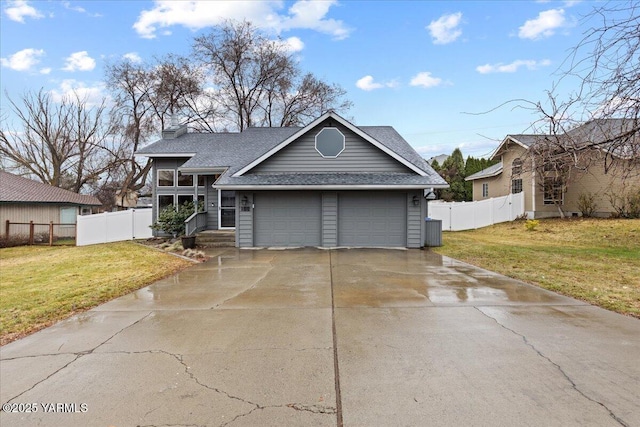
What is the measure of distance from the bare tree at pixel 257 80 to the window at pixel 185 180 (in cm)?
1269

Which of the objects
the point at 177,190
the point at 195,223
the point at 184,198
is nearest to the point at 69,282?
the point at 195,223

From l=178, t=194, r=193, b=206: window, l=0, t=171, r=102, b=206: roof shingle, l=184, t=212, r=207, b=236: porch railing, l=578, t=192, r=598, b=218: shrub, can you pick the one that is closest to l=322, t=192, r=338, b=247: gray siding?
l=184, t=212, r=207, b=236: porch railing

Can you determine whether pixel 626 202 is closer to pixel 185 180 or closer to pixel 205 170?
pixel 205 170

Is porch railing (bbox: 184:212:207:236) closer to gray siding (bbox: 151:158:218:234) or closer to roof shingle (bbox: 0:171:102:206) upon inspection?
gray siding (bbox: 151:158:218:234)

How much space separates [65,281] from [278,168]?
756 cm

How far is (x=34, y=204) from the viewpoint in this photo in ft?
60.5

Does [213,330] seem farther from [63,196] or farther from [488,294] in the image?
[63,196]

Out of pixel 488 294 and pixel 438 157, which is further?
pixel 438 157

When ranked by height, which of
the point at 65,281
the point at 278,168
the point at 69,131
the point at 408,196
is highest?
the point at 69,131

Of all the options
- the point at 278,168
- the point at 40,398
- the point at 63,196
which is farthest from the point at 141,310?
the point at 63,196

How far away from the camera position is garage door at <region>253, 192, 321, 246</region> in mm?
12680

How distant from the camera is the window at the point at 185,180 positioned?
16156mm

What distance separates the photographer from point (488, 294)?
578cm

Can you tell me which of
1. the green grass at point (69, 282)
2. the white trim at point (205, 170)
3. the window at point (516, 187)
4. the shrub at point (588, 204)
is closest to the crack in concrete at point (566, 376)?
the green grass at point (69, 282)
